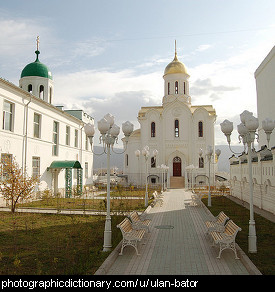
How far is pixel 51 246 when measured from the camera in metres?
8.52

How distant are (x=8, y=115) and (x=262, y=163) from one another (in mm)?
15254

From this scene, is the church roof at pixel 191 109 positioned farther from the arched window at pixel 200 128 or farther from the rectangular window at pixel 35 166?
the rectangular window at pixel 35 166

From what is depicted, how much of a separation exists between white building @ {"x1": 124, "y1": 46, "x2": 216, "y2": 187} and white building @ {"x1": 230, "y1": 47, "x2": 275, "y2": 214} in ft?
33.9

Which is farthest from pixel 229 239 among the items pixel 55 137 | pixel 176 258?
pixel 55 137

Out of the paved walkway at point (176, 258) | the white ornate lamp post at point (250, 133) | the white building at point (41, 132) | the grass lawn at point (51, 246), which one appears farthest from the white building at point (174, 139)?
the white ornate lamp post at point (250, 133)

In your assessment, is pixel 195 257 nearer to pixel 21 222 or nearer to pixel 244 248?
pixel 244 248

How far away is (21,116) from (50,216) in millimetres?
7792

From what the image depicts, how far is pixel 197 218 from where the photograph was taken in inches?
539

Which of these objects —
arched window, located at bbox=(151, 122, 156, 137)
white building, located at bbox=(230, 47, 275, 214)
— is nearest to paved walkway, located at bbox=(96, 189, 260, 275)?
white building, located at bbox=(230, 47, 275, 214)

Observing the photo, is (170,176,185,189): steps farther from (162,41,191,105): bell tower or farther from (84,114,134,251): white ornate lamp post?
(84,114,134,251): white ornate lamp post

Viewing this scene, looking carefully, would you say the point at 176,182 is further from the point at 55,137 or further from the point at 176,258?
the point at 176,258

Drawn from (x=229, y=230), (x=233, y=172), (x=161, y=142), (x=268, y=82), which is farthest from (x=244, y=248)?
(x=161, y=142)

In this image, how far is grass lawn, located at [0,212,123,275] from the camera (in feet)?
21.4

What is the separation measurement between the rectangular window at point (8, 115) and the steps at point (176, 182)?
2294 centimetres
